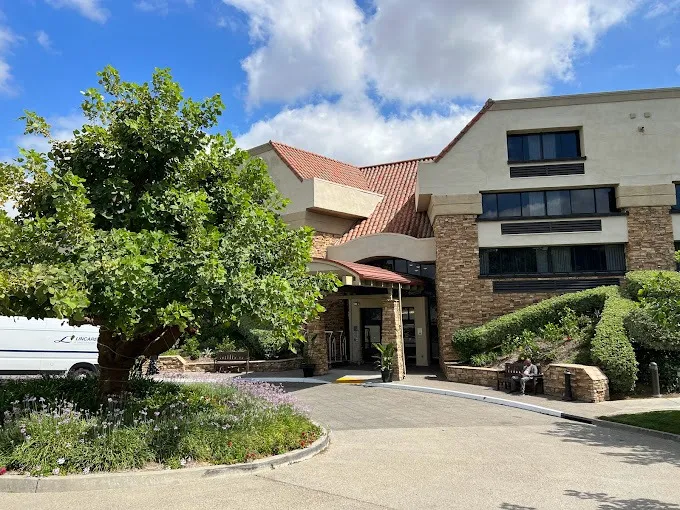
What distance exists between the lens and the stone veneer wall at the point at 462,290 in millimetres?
20625

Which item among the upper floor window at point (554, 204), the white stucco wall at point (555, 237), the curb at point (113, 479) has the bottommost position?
the curb at point (113, 479)

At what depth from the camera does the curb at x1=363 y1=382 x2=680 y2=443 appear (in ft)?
35.3

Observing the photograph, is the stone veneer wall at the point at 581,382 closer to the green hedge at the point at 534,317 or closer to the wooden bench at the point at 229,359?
the green hedge at the point at 534,317

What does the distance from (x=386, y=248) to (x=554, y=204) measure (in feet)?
22.4

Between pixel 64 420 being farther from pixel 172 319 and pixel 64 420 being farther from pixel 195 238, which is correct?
pixel 195 238

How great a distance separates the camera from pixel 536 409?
13.5m

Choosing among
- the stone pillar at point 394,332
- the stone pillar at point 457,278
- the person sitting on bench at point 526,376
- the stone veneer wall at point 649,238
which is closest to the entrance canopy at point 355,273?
the stone pillar at point 394,332

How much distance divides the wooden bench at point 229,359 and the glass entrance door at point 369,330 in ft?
17.7

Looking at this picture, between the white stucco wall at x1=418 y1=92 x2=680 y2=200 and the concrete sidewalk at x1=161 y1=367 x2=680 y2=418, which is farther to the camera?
the white stucco wall at x1=418 y1=92 x2=680 y2=200

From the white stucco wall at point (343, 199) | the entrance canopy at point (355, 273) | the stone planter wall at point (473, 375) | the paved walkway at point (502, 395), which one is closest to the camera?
the paved walkway at point (502, 395)

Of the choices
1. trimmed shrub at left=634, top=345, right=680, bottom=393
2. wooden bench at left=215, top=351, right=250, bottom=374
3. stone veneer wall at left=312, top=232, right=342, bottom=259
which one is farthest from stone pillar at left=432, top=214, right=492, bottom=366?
wooden bench at left=215, top=351, right=250, bottom=374

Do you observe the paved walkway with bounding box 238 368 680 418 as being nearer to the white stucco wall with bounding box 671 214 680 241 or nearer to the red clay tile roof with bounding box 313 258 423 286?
the red clay tile roof with bounding box 313 258 423 286

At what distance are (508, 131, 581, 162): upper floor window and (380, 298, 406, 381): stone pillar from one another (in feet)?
24.5

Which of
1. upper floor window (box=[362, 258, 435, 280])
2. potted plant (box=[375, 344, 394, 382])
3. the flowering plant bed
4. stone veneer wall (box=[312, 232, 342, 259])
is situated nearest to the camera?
the flowering plant bed
